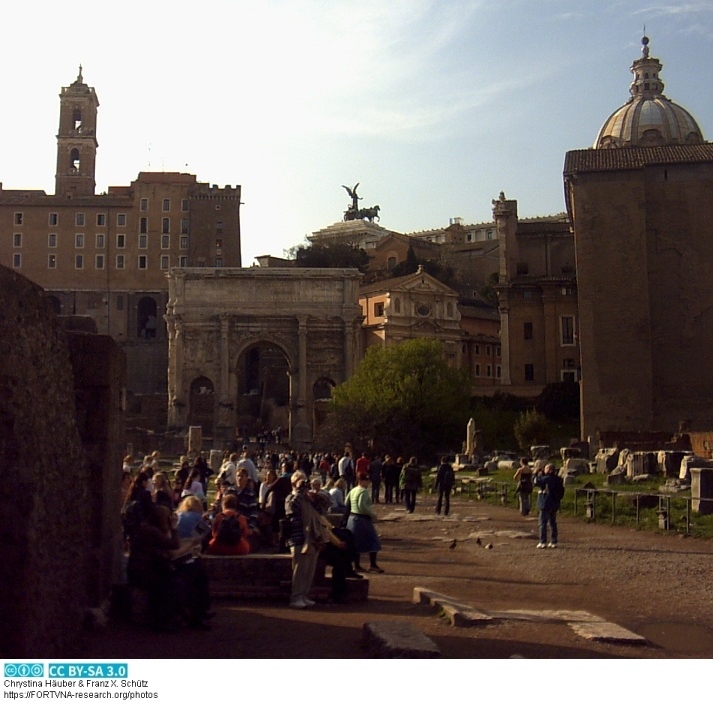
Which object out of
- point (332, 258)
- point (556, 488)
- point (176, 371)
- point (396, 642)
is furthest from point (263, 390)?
point (396, 642)

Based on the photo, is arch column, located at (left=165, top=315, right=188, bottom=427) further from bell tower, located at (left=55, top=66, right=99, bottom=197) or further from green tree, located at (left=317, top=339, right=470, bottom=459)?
bell tower, located at (left=55, top=66, right=99, bottom=197)

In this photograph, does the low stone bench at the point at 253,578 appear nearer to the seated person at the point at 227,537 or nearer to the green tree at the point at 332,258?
Result: the seated person at the point at 227,537

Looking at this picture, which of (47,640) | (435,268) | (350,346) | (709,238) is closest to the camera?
(47,640)

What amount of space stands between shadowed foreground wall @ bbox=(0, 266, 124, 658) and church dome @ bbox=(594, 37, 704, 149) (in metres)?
50.5

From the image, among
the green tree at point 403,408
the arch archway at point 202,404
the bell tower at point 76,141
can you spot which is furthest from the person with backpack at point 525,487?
the bell tower at point 76,141

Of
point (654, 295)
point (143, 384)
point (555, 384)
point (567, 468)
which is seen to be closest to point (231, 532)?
point (567, 468)

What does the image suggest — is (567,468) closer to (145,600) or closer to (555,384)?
(145,600)

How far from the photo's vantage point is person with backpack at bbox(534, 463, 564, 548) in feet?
42.6

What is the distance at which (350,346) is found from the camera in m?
54.7

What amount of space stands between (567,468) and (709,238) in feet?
47.5

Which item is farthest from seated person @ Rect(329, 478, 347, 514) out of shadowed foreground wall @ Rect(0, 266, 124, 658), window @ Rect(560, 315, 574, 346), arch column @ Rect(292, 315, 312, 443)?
arch column @ Rect(292, 315, 312, 443)

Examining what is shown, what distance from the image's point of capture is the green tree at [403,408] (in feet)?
113

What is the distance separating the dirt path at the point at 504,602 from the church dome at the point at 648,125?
43.8 meters
